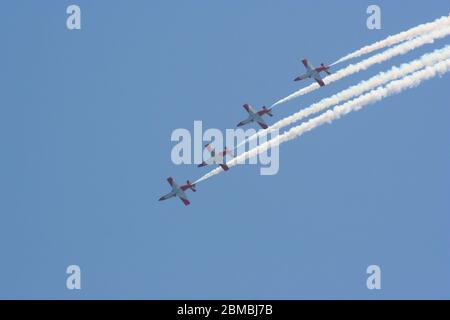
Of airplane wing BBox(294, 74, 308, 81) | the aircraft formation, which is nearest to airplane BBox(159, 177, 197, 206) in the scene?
the aircraft formation

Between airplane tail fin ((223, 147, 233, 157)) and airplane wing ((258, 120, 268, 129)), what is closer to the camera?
airplane tail fin ((223, 147, 233, 157))

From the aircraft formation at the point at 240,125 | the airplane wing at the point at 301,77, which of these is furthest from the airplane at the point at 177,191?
the airplane wing at the point at 301,77

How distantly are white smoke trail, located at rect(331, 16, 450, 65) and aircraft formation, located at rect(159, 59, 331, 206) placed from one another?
4553mm

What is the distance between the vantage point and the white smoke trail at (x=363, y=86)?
58625 mm

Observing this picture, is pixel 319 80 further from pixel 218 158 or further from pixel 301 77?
pixel 218 158

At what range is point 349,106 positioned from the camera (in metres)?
63.0

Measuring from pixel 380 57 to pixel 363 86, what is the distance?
2544mm

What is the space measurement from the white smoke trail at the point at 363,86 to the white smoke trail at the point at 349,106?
0.30m

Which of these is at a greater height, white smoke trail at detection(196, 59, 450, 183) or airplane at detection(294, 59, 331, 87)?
airplane at detection(294, 59, 331, 87)

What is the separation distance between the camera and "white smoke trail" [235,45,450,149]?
5862cm

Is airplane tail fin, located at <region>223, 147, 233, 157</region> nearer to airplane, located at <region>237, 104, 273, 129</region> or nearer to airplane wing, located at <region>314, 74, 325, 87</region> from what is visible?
airplane, located at <region>237, 104, 273, 129</region>

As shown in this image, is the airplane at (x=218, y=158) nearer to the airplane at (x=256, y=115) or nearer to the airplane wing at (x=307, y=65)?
the airplane at (x=256, y=115)
